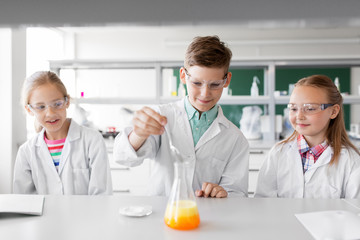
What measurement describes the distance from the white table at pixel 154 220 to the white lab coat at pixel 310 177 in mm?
283

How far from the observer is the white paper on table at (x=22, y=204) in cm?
90

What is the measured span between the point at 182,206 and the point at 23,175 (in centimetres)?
100

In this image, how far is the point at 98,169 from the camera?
1522 mm

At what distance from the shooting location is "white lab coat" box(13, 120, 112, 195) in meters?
1.48

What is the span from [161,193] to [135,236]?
67cm

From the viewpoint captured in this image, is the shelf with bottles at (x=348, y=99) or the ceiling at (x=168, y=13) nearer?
the ceiling at (x=168, y=13)

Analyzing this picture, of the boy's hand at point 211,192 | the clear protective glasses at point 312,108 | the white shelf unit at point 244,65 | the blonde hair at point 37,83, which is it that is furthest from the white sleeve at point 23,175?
the white shelf unit at point 244,65

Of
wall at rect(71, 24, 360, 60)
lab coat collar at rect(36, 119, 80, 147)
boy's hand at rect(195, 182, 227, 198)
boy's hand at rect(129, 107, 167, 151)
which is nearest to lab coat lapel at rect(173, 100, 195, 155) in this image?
boy's hand at rect(195, 182, 227, 198)

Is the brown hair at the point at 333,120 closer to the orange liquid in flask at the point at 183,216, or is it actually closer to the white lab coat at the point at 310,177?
the white lab coat at the point at 310,177

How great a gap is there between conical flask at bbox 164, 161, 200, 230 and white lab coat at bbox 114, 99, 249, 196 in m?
0.56

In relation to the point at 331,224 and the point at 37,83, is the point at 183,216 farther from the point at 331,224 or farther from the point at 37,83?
the point at 37,83

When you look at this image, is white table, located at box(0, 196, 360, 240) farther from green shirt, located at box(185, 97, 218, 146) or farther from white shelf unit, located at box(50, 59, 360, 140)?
white shelf unit, located at box(50, 59, 360, 140)

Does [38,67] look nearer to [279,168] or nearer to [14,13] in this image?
[279,168]

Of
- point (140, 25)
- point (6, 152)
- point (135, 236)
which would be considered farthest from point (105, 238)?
point (6, 152)
